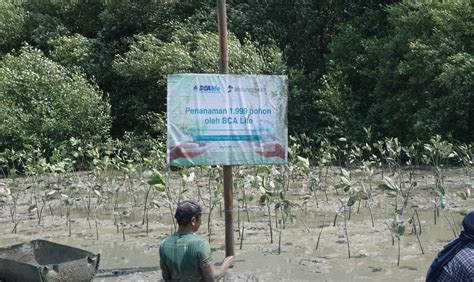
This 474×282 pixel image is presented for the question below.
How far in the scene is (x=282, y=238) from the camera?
322 inches

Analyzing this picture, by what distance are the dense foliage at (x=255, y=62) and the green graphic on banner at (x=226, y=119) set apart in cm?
926

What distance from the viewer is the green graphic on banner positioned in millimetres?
5805

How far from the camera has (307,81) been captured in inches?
707

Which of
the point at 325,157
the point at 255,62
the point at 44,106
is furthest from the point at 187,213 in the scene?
the point at 44,106

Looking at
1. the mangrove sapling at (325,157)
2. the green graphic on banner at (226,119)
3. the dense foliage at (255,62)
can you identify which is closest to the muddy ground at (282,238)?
the mangrove sapling at (325,157)

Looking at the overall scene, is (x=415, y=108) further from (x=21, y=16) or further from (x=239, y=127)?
(x=21, y=16)

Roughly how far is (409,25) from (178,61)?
19.6ft

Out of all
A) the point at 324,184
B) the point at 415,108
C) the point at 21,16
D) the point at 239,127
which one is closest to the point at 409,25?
the point at 415,108

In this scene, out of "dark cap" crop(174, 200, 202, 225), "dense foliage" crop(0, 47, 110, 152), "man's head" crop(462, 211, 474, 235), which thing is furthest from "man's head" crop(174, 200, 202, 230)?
"dense foliage" crop(0, 47, 110, 152)

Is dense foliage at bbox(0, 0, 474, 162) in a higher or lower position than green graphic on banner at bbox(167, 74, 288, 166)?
higher

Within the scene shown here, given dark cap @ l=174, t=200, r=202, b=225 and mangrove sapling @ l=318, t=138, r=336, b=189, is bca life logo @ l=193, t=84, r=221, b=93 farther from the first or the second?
mangrove sapling @ l=318, t=138, r=336, b=189

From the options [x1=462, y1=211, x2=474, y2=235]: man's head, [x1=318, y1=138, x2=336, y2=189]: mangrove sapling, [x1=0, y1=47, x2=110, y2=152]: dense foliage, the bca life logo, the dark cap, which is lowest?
[x1=462, y1=211, x2=474, y2=235]: man's head

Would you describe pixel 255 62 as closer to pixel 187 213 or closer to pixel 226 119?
pixel 226 119

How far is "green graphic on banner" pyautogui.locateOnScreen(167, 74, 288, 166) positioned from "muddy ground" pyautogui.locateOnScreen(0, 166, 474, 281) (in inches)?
56.4
